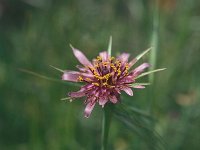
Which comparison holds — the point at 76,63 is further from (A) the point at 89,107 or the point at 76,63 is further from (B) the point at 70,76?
(A) the point at 89,107

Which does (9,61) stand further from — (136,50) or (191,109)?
(191,109)

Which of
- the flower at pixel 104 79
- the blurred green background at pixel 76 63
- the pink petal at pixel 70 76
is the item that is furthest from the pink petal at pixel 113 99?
the blurred green background at pixel 76 63

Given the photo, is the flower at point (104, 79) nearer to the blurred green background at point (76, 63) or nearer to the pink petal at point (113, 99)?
the pink petal at point (113, 99)

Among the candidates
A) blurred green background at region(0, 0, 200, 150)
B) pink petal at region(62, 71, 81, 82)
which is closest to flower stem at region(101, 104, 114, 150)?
pink petal at region(62, 71, 81, 82)

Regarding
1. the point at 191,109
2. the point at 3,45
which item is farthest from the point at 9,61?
the point at 191,109

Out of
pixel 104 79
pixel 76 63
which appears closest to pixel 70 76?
pixel 104 79

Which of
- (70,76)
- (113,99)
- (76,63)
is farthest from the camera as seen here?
(76,63)
